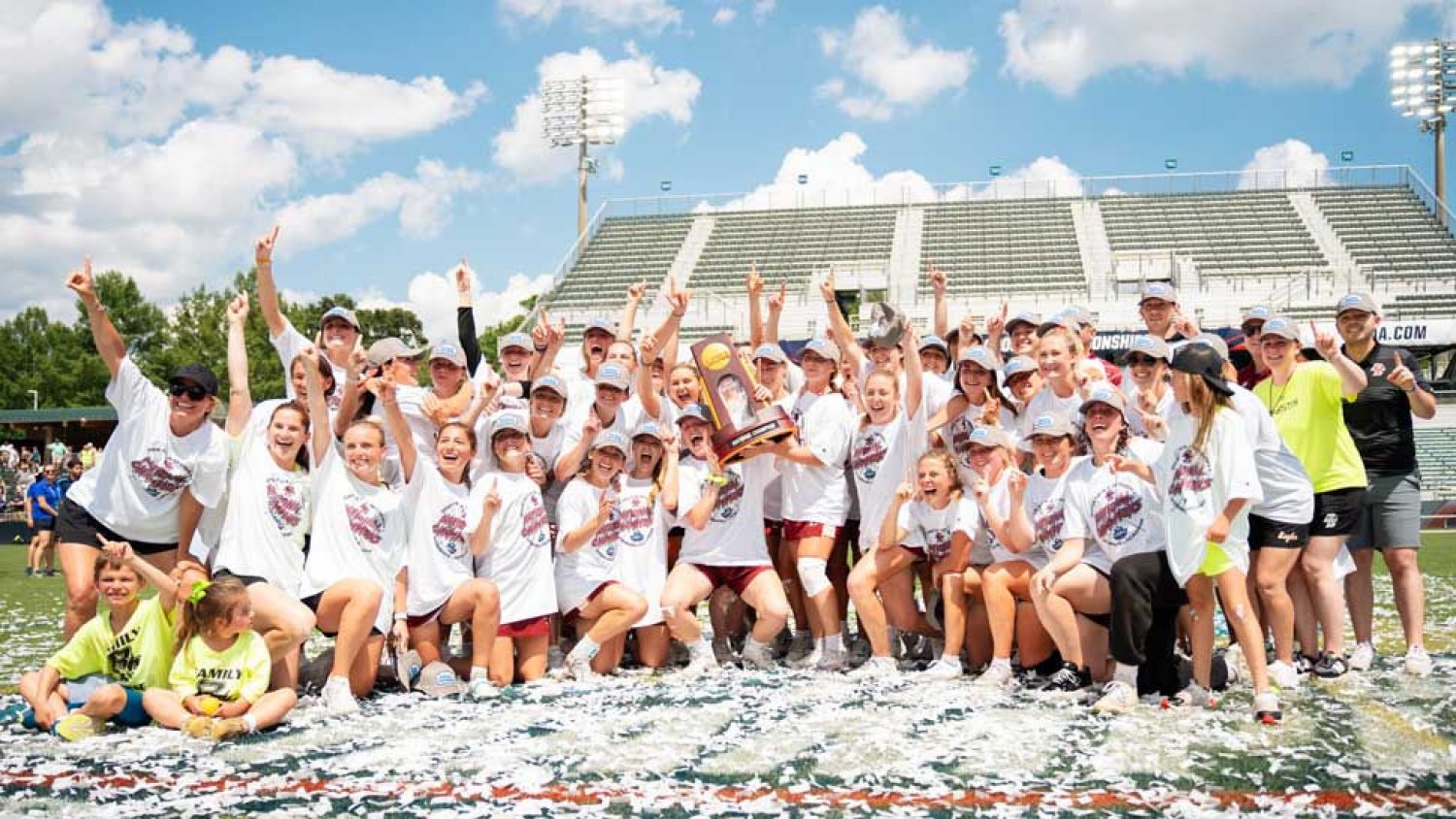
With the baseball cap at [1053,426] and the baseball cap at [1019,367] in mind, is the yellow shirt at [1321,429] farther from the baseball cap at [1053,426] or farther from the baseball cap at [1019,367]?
the baseball cap at [1019,367]

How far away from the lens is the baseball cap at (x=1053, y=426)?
224 inches

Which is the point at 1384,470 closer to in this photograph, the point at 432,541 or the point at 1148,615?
the point at 1148,615

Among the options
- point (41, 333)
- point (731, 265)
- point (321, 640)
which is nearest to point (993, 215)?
point (731, 265)

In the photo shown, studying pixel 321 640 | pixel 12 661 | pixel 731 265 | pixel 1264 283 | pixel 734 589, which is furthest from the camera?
pixel 731 265

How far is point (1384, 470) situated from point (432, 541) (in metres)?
5.21

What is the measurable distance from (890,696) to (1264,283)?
33939mm

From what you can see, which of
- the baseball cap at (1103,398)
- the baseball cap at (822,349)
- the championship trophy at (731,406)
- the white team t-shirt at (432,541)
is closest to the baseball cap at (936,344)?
the baseball cap at (822,349)

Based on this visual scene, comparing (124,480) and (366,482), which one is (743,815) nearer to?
(366,482)

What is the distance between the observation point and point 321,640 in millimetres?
7910

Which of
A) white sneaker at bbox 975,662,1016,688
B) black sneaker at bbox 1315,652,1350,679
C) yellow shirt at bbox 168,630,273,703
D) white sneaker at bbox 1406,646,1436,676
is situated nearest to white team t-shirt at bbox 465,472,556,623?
yellow shirt at bbox 168,630,273,703

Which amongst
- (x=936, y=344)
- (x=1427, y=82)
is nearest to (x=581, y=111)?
(x=1427, y=82)

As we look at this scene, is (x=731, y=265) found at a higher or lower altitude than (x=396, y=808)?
higher

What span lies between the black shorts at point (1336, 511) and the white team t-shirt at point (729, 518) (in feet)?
9.83

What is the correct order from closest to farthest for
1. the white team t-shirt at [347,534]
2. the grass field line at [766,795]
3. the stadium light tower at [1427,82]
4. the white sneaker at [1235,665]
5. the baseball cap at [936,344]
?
1. the grass field line at [766,795]
2. the white team t-shirt at [347,534]
3. the white sneaker at [1235,665]
4. the baseball cap at [936,344]
5. the stadium light tower at [1427,82]
